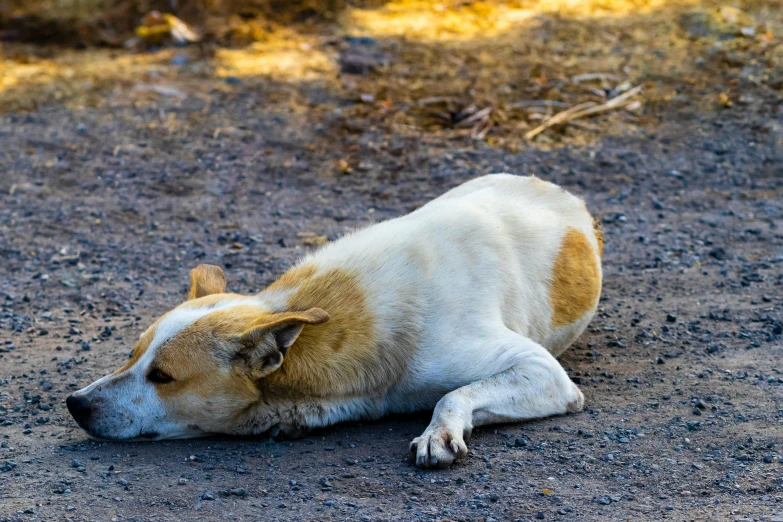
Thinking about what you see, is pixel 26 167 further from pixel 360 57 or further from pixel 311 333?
pixel 311 333

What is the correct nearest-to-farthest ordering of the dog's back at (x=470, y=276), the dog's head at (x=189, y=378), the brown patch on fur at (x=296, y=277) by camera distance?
the dog's head at (x=189, y=378)
the dog's back at (x=470, y=276)
the brown patch on fur at (x=296, y=277)

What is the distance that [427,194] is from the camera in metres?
8.39

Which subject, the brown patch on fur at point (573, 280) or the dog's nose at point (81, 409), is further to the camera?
the brown patch on fur at point (573, 280)

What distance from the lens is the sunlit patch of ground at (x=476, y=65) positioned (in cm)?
973

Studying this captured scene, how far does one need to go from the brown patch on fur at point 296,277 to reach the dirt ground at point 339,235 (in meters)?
0.81

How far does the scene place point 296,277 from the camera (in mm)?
4883

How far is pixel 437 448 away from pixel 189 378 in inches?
49.5

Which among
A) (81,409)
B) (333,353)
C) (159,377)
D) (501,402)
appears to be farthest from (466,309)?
(81,409)

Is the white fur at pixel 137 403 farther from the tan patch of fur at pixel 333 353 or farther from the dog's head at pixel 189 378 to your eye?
the tan patch of fur at pixel 333 353

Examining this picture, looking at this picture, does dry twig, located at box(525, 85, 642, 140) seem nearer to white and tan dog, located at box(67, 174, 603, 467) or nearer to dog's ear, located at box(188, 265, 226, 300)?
white and tan dog, located at box(67, 174, 603, 467)

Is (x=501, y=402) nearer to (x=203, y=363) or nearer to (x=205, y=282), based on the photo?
(x=203, y=363)

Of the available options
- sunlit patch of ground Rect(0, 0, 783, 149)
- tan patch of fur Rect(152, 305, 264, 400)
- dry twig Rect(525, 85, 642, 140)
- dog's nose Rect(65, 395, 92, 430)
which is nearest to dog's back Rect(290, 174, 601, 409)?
tan patch of fur Rect(152, 305, 264, 400)

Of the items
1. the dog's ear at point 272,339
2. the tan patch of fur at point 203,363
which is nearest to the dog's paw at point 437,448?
the dog's ear at point 272,339

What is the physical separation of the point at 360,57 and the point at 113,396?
694cm
